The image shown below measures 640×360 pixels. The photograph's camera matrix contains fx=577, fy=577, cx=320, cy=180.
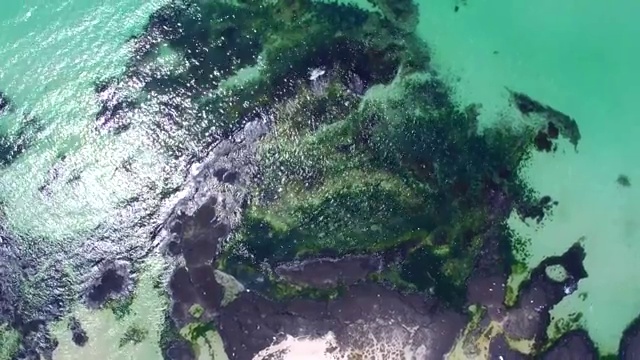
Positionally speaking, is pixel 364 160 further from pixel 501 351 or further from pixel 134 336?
pixel 134 336

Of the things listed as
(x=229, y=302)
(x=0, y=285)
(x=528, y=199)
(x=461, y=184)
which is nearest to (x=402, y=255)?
(x=461, y=184)

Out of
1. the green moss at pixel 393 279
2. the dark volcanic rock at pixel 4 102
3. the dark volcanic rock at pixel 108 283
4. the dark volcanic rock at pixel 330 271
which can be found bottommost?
the green moss at pixel 393 279

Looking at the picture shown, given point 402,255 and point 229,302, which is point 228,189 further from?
point 402,255

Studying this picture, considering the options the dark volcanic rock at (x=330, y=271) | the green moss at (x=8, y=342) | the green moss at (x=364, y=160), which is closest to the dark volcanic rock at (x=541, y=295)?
the green moss at (x=364, y=160)

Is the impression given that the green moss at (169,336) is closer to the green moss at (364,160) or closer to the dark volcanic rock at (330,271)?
the green moss at (364,160)

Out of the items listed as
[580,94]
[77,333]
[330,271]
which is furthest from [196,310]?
[580,94]
